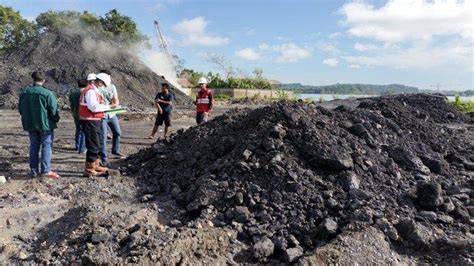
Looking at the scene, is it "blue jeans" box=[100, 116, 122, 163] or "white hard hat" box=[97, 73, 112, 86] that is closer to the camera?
"white hard hat" box=[97, 73, 112, 86]

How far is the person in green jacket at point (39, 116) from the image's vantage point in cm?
635

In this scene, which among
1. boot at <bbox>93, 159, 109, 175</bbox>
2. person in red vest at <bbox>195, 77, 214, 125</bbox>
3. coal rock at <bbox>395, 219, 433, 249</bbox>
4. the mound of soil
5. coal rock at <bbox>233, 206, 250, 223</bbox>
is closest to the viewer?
coal rock at <bbox>395, 219, 433, 249</bbox>

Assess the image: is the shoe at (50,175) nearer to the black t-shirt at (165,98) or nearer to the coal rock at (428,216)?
the black t-shirt at (165,98)

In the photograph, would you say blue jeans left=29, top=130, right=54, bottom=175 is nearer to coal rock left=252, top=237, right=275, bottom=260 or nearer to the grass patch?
coal rock left=252, top=237, right=275, bottom=260

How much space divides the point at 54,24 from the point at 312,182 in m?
35.7

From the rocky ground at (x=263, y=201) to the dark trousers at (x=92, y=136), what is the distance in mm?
377

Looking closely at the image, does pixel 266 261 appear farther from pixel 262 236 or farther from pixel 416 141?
pixel 416 141

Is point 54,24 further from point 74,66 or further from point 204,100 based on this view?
point 204,100

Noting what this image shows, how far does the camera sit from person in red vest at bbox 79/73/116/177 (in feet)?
20.9

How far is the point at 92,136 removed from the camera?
643cm

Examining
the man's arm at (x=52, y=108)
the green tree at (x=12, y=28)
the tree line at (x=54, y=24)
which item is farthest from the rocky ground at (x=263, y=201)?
the green tree at (x=12, y=28)

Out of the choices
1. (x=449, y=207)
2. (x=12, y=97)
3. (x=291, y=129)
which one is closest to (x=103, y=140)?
Result: (x=291, y=129)

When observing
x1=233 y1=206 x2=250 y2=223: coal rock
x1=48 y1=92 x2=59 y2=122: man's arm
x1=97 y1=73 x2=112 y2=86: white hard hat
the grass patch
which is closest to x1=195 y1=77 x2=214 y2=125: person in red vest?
x1=97 y1=73 x2=112 y2=86: white hard hat

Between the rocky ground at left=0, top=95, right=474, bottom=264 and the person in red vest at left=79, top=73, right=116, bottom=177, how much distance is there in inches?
12.8
